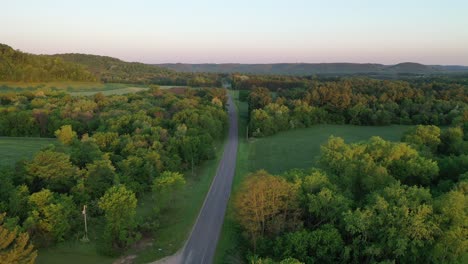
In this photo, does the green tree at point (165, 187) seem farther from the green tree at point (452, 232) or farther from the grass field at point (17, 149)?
the green tree at point (452, 232)

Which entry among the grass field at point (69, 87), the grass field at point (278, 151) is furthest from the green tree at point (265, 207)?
the grass field at point (69, 87)

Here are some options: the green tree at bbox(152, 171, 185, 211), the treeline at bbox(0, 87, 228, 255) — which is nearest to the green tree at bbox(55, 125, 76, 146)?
the treeline at bbox(0, 87, 228, 255)

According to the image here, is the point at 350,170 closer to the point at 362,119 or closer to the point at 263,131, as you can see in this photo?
the point at 263,131

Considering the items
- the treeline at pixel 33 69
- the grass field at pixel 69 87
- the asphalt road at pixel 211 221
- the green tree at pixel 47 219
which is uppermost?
the treeline at pixel 33 69

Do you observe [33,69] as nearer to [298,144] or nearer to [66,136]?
[66,136]

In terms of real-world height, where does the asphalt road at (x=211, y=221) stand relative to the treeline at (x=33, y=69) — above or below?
below

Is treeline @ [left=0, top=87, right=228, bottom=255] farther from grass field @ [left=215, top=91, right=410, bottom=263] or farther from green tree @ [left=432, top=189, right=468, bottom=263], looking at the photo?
green tree @ [left=432, top=189, right=468, bottom=263]
